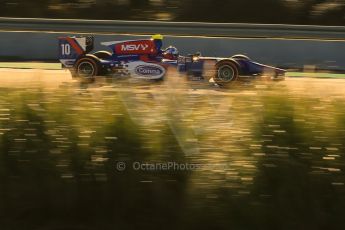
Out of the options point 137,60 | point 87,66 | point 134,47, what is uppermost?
point 134,47

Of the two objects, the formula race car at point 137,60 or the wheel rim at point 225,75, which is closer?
the wheel rim at point 225,75

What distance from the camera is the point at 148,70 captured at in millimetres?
10047

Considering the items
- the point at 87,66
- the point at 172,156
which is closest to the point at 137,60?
the point at 87,66

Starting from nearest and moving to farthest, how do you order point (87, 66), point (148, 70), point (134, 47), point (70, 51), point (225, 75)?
point (225, 75) → point (148, 70) → point (134, 47) → point (87, 66) → point (70, 51)

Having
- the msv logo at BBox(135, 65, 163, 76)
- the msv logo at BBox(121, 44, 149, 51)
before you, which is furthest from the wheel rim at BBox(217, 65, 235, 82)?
the msv logo at BBox(121, 44, 149, 51)

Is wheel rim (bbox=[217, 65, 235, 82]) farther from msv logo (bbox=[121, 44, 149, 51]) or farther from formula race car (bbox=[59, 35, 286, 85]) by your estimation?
msv logo (bbox=[121, 44, 149, 51])

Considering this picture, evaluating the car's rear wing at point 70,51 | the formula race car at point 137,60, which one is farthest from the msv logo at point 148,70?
the car's rear wing at point 70,51

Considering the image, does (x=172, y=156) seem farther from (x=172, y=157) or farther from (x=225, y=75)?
(x=225, y=75)

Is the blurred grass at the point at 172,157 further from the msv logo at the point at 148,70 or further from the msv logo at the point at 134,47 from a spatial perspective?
the msv logo at the point at 134,47

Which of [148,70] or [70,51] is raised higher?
[70,51]

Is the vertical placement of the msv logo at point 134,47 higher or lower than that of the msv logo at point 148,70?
higher

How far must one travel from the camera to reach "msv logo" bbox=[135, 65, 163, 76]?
9.81 metres

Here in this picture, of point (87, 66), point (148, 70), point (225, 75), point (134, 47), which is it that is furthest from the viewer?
point (87, 66)

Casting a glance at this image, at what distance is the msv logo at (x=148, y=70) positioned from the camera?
32.2 ft
